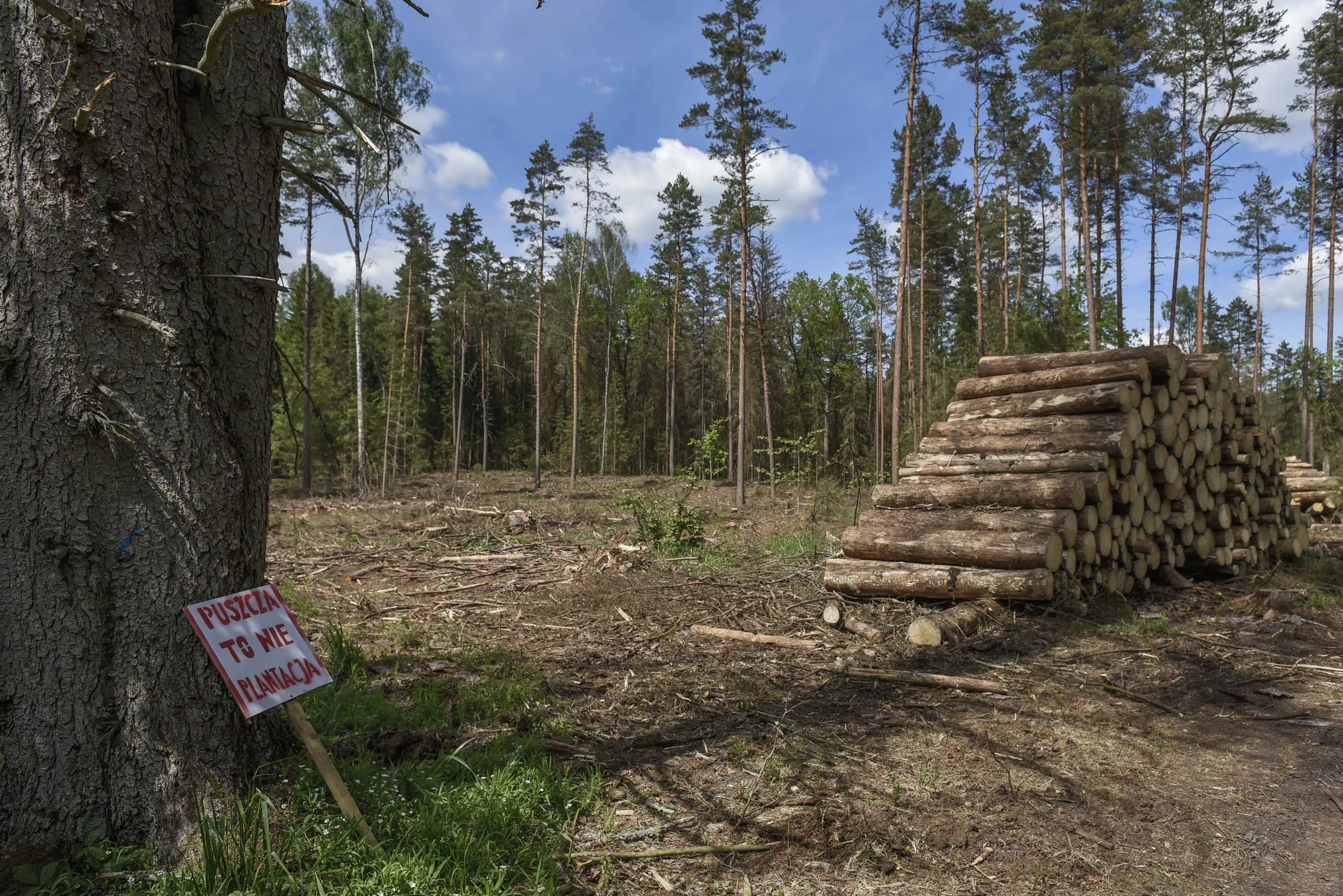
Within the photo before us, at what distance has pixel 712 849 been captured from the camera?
301 centimetres

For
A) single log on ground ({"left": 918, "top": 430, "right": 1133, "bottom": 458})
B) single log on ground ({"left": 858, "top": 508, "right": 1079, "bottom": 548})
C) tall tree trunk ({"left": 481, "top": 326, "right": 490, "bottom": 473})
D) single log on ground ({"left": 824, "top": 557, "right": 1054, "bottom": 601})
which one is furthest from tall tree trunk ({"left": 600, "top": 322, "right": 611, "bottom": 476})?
single log on ground ({"left": 824, "top": 557, "right": 1054, "bottom": 601})

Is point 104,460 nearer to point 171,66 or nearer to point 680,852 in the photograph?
point 171,66

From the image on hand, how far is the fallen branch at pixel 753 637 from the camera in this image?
600 cm

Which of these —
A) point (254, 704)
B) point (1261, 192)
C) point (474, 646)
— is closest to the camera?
point (254, 704)

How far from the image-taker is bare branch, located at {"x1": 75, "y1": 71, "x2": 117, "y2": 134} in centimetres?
248

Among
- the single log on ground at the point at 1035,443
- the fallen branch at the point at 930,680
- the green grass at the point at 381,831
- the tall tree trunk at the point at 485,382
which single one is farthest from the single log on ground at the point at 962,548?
the tall tree trunk at the point at 485,382

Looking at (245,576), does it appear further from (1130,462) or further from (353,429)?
(353,429)

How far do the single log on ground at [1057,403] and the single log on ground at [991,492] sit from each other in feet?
3.40

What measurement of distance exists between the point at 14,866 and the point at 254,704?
2.68 feet

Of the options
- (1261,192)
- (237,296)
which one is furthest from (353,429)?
(1261,192)

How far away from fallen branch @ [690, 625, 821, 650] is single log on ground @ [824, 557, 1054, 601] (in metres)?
1.17

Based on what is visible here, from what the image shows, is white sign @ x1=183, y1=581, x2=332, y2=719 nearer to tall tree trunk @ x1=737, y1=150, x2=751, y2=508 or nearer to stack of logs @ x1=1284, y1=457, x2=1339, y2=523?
tall tree trunk @ x1=737, y1=150, x2=751, y2=508

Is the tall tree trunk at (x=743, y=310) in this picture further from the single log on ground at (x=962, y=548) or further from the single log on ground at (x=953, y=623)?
the single log on ground at (x=953, y=623)

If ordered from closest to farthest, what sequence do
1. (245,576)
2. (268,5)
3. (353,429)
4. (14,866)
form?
(268,5)
(14,866)
(245,576)
(353,429)
